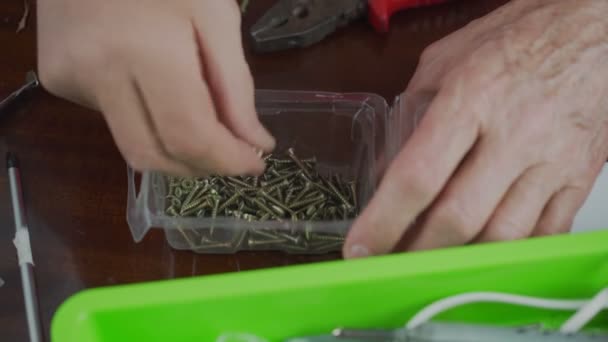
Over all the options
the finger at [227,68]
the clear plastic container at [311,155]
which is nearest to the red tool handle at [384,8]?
the clear plastic container at [311,155]

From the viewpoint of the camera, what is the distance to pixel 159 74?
464 mm

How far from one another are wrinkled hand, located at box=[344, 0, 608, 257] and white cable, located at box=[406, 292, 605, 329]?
60mm

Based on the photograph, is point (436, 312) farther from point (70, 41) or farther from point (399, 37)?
point (399, 37)

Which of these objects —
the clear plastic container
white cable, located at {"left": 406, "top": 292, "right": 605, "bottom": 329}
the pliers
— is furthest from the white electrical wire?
the pliers

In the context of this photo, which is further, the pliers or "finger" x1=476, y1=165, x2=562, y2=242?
the pliers

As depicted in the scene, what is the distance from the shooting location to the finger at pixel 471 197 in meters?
0.48

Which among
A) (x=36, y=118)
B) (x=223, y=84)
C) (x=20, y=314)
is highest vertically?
(x=223, y=84)

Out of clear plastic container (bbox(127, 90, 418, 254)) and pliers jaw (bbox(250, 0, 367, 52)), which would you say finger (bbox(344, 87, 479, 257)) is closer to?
clear plastic container (bbox(127, 90, 418, 254))

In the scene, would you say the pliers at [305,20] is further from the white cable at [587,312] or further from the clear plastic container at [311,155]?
the white cable at [587,312]

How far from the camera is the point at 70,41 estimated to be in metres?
0.47

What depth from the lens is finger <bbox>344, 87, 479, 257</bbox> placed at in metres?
0.47

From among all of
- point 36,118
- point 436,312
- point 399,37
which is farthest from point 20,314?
point 399,37

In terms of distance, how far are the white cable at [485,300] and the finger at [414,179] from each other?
8 centimetres

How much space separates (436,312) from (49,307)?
37cm
